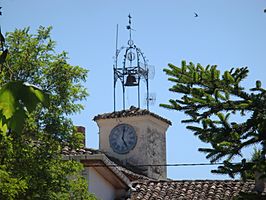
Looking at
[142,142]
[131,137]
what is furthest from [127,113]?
[142,142]

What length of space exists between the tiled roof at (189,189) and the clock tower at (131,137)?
18.5ft

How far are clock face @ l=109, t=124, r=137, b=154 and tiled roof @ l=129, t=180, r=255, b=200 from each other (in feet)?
19.9

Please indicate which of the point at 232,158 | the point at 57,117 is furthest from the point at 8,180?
the point at 232,158

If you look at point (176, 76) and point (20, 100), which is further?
point (176, 76)

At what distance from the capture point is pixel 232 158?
25.7 ft

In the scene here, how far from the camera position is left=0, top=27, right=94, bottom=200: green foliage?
10750mm

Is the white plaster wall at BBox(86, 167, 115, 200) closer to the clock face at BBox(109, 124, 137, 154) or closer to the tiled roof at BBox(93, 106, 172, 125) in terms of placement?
the clock face at BBox(109, 124, 137, 154)

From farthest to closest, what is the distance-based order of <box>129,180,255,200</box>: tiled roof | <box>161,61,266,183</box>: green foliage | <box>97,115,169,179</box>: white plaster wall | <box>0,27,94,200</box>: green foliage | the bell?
the bell
<box>97,115,169,179</box>: white plaster wall
<box>129,180,255,200</box>: tiled roof
<box>0,27,94,200</box>: green foliage
<box>161,61,266,183</box>: green foliage

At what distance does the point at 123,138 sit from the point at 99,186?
8363 millimetres

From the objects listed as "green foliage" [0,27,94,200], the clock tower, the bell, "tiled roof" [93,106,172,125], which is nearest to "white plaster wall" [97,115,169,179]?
the clock tower

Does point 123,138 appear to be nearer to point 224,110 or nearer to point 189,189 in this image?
point 189,189

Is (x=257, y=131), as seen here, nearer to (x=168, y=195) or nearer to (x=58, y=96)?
(x=58, y=96)

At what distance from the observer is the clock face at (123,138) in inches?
1058

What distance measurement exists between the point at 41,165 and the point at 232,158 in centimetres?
425
